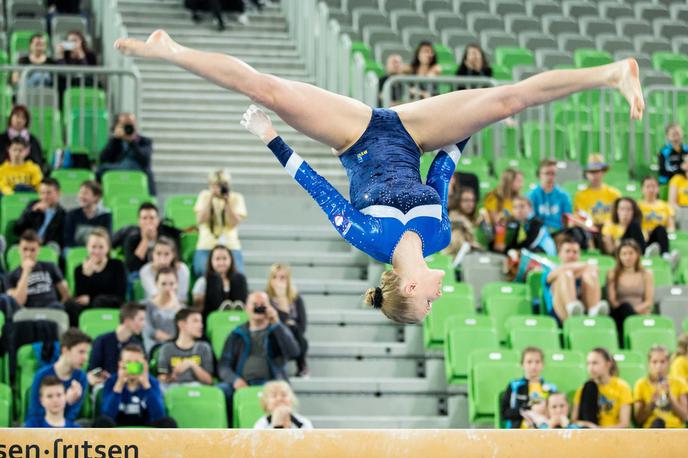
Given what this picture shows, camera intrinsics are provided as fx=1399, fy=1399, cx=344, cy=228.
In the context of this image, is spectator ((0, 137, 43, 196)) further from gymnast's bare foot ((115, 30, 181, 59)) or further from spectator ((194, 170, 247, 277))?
gymnast's bare foot ((115, 30, 181, 59))

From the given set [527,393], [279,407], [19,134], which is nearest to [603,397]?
[527,393]

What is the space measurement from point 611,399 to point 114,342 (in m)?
3.67

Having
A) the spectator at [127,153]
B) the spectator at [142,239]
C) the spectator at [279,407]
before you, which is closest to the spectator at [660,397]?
the spectator at [279,407]

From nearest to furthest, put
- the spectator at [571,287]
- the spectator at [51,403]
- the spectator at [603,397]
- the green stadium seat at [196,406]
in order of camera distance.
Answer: the spectator at [51,403]
the green stadium seat at [196,406]
the spectator at [603,397]
the spectator at [571,287]

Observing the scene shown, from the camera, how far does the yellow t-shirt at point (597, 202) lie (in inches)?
505

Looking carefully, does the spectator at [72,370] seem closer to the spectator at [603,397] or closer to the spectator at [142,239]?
the spectator at [142,239]

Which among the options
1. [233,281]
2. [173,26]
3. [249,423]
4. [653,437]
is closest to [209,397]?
[249,423]

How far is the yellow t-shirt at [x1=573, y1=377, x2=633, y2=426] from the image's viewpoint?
10.3m

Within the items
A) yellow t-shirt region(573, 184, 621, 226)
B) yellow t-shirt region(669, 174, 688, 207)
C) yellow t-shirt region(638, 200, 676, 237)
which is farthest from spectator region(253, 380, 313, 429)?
yellow t-shirt region(669, 174, 688, 207)

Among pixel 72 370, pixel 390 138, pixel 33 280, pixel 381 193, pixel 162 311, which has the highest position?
pixel 390 138

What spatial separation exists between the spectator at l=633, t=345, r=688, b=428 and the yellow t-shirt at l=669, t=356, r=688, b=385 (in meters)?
0.06

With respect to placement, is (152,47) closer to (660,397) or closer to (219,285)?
(219,285)

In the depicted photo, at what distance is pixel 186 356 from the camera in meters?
10.3

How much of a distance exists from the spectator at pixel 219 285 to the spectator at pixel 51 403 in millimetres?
1757
